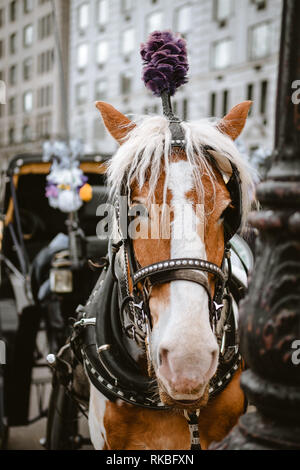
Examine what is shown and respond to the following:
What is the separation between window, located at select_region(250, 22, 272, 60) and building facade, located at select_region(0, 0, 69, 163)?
8.63 meters

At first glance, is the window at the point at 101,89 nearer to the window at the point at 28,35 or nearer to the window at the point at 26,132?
the window at the point at 28,35

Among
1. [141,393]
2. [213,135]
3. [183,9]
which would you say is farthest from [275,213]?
[183,9]

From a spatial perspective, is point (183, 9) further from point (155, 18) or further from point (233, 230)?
point (233, 230)

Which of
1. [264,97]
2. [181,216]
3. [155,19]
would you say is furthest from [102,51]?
[181,216]

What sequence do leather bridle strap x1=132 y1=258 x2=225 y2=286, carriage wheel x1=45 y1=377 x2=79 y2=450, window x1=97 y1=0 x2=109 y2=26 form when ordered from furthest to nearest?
1. window x1=97 y1=0 x2=109 y2=26
2. carriage wheel x1=45 y1=377 x2=79 y2=450
3. leather bridle strap x1=132 y1=258 x2=225 y2=286

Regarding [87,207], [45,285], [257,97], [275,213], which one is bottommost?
[45,285]

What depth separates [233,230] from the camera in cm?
203

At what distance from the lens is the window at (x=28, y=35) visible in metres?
27.7

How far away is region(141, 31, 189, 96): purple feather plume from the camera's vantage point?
2398 mm

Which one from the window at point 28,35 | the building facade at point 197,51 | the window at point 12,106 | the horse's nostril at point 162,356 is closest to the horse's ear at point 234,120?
the horse's nostril at point 162,356

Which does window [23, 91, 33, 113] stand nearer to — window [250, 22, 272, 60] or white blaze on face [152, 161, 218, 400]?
window [250, 22, 272, 60]

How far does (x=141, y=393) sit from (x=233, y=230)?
29.6 inches

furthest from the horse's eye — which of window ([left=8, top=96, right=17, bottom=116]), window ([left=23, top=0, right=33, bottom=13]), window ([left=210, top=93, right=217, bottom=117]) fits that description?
window ([left=8, top=96, right=17, bottom=116])

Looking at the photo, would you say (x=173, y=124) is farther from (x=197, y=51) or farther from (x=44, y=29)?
(x=44, y=29)
